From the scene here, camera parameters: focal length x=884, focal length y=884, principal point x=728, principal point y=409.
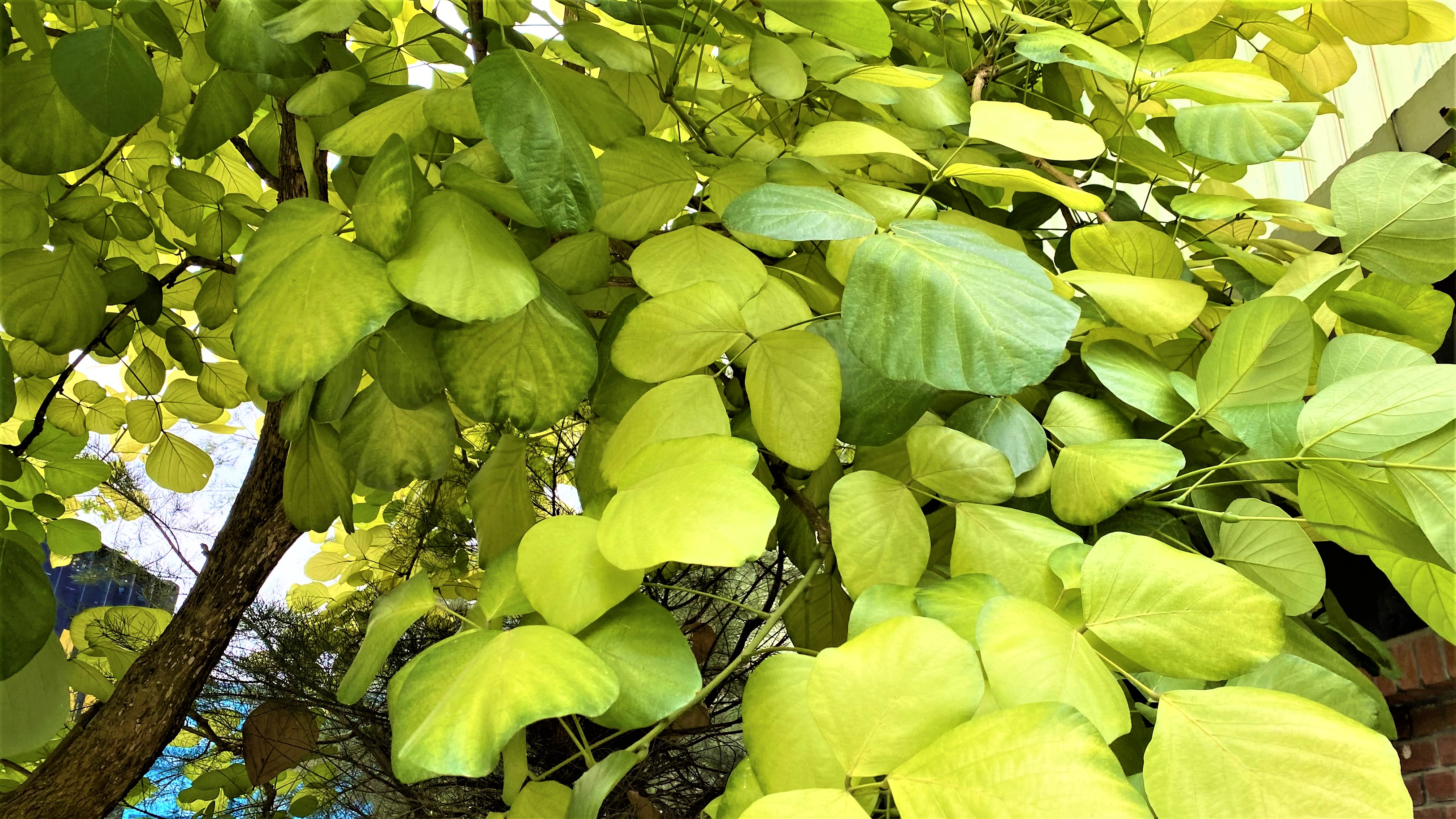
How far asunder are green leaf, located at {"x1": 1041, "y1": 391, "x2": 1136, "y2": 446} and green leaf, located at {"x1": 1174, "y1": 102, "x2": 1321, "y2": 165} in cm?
11

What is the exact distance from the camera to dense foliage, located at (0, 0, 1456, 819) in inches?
8.4

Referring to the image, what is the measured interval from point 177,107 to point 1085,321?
24.3 inches

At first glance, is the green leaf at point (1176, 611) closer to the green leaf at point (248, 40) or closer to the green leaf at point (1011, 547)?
the green leaf at point (1011, 547)

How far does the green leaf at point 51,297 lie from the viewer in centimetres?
48

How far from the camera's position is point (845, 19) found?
0.34 meters

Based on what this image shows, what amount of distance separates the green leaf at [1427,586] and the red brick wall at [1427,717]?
95 centimetres

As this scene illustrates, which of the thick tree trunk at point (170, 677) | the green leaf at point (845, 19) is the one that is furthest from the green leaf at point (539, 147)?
the thick tree trunk at point (170, 677)

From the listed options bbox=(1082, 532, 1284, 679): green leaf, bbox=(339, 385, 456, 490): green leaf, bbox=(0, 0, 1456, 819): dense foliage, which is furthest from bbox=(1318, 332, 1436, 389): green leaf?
bbox=(339, 385, 456, 490): green leaf

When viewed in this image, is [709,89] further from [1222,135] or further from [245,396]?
[245,396]

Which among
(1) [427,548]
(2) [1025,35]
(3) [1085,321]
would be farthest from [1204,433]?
(1) [427,548]

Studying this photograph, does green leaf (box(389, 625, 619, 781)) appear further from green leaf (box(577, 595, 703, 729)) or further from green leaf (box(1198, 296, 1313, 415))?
green leaf (box(1198, 296, 1313, 415))

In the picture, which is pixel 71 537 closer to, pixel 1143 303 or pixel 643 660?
pixel 643 660

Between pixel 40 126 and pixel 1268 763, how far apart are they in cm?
54

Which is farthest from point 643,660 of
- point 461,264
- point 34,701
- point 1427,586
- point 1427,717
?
point 1427,717
